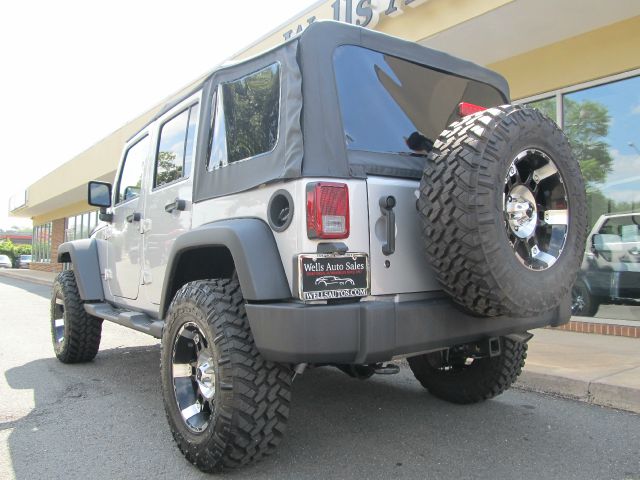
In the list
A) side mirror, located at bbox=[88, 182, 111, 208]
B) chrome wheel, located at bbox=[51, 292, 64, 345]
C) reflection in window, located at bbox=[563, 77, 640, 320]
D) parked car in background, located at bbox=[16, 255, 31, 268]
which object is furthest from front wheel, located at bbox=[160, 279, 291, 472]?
parked car in background, located at bbox=[16, 255, 31, 268]

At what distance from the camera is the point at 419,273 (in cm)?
271

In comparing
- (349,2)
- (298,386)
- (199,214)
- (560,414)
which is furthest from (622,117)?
(199,214)

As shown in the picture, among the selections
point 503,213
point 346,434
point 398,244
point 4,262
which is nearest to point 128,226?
point 346,434

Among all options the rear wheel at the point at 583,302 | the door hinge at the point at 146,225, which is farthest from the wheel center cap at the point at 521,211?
the rear wheel at the point at 583,302

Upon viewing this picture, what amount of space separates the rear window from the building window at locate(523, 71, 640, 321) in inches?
173

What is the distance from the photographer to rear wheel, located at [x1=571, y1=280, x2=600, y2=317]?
6.99 metres

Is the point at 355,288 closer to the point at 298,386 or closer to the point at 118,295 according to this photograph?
the point at 298,386

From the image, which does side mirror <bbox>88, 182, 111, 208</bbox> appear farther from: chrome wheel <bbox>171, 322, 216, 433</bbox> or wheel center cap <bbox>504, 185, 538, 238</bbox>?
wheel center cap <bbox>504, 185, 538, 238</bbox>

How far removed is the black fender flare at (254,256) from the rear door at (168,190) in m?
0.86

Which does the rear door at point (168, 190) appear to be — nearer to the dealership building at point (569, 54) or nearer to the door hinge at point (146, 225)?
the door hinge at point (146, 225)

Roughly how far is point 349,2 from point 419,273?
21.3 feet

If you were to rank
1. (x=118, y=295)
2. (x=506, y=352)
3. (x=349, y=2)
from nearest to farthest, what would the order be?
(x=506, y=352)
(x=118, y=295)
(x=349, y=2)

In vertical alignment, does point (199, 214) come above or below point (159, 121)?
below

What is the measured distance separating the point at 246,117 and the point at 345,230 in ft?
3.29
